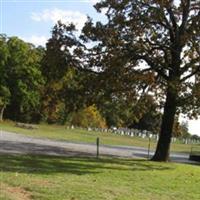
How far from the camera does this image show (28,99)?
92812 mm

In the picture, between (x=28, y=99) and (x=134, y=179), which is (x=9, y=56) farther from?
(x=134, y=179)

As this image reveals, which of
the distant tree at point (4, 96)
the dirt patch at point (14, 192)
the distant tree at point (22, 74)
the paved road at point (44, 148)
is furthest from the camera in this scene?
the distant tree at point (22, 74)

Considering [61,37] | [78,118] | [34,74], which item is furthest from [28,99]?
[61,37]

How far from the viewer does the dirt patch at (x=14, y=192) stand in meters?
13.3

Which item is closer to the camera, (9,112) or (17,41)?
(17,41)

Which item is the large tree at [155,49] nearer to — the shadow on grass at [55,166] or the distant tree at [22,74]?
the shadow on grass at [55,166]

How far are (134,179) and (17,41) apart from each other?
243 ft

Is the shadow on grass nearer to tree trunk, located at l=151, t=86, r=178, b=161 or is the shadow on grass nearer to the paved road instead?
the paved road

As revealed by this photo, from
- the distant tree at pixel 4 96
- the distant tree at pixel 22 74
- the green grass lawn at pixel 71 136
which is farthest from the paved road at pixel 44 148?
the distant tree at pixel 22 74

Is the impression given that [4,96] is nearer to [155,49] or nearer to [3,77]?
[3,77]

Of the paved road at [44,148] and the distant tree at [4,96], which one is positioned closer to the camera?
the paved road at [44,148]

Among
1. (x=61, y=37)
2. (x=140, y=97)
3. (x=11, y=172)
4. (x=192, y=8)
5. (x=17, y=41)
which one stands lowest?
(x=11, y=172)

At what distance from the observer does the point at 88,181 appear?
59.7 ft

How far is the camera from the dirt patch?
13258 millimetres
